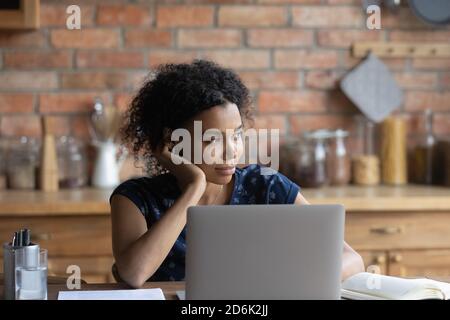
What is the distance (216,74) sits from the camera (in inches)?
82.4

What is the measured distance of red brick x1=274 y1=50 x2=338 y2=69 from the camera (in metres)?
3.28

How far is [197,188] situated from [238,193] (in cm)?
26

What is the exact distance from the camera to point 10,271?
1.54 metres

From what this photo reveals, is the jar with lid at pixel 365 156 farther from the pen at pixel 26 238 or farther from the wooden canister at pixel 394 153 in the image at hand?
the pen at pixel 26 238

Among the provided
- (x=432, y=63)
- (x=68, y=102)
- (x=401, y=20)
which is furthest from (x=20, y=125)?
(x=432, y=63)

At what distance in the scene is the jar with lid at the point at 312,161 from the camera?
312 cm

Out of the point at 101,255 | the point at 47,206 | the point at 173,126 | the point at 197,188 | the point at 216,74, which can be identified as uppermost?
the point at 216,74

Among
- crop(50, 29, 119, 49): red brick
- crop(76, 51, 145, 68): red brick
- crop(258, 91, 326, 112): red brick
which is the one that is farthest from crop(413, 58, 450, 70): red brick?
crop(50, 29, 119, 49): red brick

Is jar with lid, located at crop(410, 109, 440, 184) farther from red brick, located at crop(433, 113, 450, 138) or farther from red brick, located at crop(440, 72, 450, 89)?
red brick, located at crop(440, 72, 450, 89)

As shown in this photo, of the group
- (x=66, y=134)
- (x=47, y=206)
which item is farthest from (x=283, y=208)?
(x=66, y=134)

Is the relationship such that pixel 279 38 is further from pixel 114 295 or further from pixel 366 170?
pixel 114 295

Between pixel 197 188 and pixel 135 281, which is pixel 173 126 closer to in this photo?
pixel 197 188

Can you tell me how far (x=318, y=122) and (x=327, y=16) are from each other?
44 centimetres

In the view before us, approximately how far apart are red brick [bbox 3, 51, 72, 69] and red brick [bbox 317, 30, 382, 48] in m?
1.03
